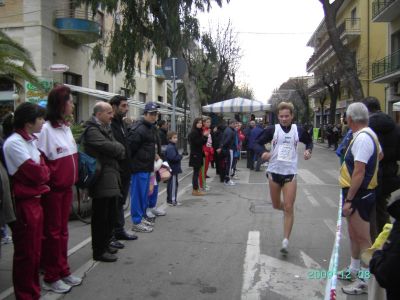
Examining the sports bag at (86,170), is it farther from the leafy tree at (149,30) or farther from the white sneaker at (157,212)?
the leafy tree at (149,30)

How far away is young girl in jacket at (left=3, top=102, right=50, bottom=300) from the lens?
12.6 feet

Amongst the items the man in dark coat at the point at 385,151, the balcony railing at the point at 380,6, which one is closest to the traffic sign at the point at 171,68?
the man in dark coat at the point at 385,151

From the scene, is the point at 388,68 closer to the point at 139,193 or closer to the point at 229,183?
the point at 229,183

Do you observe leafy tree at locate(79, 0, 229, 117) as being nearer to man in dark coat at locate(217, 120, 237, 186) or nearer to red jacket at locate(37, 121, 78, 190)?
man in dark coat at locate(217, 120, 237, 186)

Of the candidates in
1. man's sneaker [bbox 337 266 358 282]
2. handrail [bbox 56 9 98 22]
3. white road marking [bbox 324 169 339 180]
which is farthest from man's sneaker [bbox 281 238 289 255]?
handrail [bbox 56 9 98 22]

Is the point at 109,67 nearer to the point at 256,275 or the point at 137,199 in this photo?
the point at 137,199

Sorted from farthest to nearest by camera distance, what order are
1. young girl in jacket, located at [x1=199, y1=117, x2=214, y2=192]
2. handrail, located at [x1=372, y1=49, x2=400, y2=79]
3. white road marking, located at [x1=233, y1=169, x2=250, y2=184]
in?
handrail, located at [x1=372, y1=49, x2=400, y2=79], white road marking, located at [x1=233, y1=169, x2=250, y2=184], young girl in jacket, located at [x1=199, y1=117, x2=214, y2=192]

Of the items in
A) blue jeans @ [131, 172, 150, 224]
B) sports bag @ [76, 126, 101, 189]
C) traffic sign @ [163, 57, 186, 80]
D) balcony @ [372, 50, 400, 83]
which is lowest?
blue jeans @ [131, 172, 150, 224]

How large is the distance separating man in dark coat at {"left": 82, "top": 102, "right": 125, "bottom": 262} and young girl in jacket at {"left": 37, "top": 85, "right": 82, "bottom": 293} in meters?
0.51

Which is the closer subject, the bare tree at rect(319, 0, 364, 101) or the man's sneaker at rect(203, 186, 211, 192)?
the man's sneaker at rect(203, 186, 211, 192)

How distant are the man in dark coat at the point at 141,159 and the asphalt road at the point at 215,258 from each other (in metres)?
Result: 0.41

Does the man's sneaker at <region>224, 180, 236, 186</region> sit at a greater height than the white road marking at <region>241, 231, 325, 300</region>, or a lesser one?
greater

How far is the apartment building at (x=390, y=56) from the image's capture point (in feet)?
92.0

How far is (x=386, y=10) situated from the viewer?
91.7 feet
